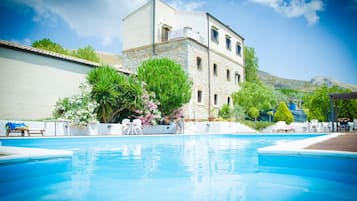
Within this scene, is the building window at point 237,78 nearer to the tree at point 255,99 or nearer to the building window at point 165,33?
the tree at point 255,99

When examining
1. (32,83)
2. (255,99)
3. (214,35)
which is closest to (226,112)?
(255,99)

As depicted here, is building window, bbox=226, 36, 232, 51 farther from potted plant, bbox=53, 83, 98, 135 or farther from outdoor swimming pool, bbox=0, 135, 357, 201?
outdoor swimming pool, bbox=0, 135, 357, 201

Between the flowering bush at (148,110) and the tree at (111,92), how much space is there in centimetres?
47

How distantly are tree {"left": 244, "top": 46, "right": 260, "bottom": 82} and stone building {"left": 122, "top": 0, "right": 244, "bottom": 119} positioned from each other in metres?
6.36

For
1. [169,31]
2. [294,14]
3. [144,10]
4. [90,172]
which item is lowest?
[90,172]

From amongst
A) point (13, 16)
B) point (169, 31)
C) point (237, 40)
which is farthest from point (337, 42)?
point (237, 40)

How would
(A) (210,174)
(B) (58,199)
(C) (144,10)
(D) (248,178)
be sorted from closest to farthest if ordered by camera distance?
1. (B) (58,199)
2. (D) (248,178)
3. (A) (210,174)
4. (C) (144,10)

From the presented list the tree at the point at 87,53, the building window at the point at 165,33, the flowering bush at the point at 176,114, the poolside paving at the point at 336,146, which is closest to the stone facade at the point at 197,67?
the building window at the point at 165,33

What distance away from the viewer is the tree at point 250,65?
28266 millimetres

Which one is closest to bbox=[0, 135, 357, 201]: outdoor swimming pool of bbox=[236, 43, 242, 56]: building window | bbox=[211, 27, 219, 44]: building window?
bbox=[211, 27, 219, 44]: building window

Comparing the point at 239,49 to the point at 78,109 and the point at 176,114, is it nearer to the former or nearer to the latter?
the point at 176,114

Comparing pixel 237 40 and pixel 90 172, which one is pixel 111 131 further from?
pixel 237 40

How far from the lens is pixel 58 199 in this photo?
245 centimetres

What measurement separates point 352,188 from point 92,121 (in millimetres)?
9915
